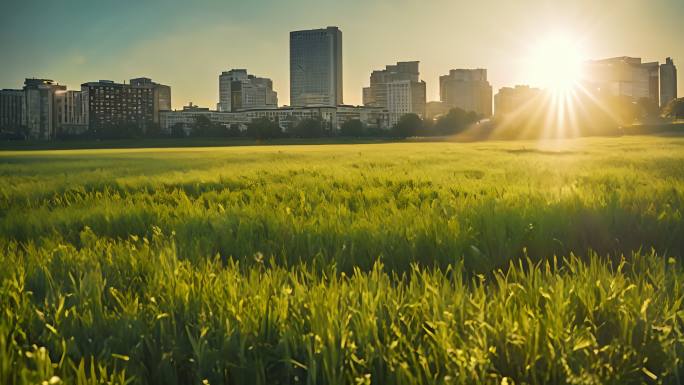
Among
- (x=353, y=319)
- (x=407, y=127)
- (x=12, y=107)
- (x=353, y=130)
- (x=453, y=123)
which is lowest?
(x=353, y=319)

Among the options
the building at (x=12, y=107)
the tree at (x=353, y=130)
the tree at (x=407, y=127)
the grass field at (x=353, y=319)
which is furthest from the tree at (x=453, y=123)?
the building at (x=12, y=107)

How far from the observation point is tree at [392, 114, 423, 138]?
382 feet

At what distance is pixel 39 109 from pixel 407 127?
379ft

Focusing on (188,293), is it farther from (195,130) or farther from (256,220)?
(195,130)

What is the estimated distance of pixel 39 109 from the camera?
15288cm

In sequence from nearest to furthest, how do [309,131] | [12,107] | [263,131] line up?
[263,131], [309,131], [12,107]

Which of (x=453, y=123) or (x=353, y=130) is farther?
(x=453, y=123)

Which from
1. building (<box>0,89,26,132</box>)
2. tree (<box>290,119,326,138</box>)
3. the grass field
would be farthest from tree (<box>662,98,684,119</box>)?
building (<box>0,89,26,132</box>)

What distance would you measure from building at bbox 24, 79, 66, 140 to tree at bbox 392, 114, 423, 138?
103475 millimetres

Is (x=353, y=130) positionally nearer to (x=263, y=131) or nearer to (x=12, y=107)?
(x=263, y=131)

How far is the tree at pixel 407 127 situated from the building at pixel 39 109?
4074 inches

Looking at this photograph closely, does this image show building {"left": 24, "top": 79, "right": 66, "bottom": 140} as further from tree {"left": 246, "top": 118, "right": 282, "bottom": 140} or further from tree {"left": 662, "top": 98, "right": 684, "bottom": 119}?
tree {"left": 662, "top": 98, "right": 684, "bottom": 119}

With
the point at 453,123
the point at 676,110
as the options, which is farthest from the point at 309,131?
the point at 676,110

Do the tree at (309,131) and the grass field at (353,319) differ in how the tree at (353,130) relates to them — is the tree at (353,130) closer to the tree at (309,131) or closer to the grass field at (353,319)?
the tree at (309,131)
